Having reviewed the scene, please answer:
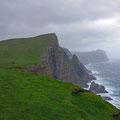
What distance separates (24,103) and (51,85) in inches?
288

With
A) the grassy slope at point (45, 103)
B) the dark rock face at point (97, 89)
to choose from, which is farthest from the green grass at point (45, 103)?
the dark rock face at point (97, 89)

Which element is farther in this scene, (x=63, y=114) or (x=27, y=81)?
(x=27, y=81)

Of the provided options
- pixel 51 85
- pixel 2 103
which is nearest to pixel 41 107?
pixel 2 103

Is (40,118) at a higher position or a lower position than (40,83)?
lower

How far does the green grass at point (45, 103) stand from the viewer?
1592 centimetres

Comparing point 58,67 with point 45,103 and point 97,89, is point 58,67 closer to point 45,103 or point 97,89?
point 97,89

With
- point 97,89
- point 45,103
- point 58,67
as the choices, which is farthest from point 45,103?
point 97,89

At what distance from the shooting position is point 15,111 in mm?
16125

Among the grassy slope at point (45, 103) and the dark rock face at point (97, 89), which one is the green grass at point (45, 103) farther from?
the dark rock face at point (97, 89)

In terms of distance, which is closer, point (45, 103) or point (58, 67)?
point (45, 103)

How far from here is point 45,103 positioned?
18.1m

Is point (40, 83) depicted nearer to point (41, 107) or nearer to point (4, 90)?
point (4, 90)

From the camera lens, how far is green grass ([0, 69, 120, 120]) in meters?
15.9

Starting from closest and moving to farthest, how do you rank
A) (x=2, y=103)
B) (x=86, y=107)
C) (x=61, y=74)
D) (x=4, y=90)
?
(x=2, y=103) < (x=86, y=107) < (x=4, y=90) < (x=61, y=74)
